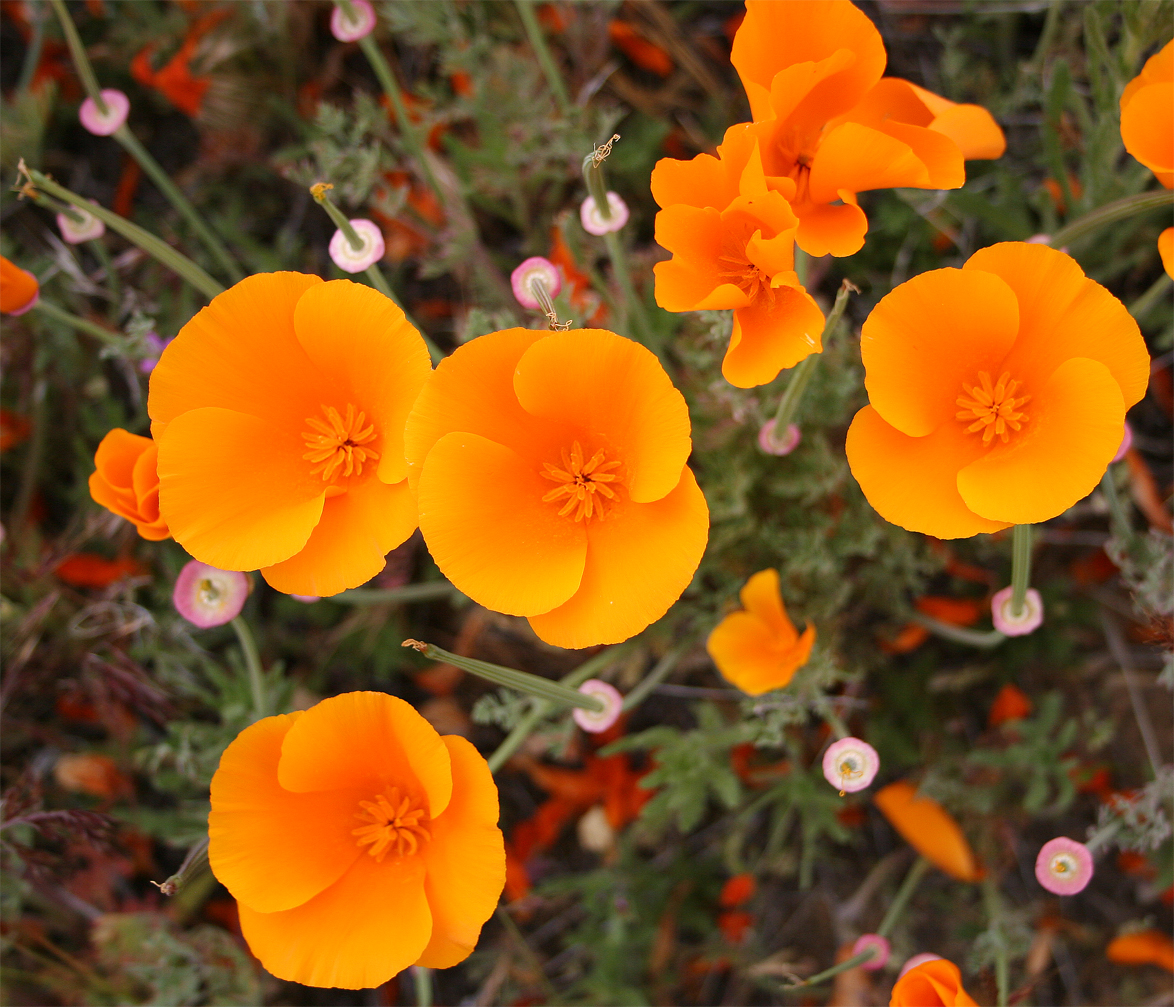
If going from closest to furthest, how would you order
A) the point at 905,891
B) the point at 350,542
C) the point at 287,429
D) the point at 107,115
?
the point at 350,542
the point at 287,429
the point at 107,115
the point at 905,891

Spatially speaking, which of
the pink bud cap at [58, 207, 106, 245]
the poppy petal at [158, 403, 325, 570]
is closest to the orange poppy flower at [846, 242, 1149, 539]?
the poppy petal at [158, 403, 325, 570]

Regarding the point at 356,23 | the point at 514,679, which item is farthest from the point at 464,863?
the point at 356,23

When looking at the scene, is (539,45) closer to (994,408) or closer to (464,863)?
(994,408)

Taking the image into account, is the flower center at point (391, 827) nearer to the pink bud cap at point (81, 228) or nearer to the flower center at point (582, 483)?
the flower center at point (582, 483)

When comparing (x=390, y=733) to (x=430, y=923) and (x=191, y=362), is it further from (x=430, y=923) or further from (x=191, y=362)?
(x=191, y=362)

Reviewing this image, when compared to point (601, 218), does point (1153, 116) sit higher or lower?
higher

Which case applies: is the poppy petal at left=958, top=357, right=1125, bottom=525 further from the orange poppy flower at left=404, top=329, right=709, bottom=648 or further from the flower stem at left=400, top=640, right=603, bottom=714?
the flower stem at left=400, top=640, right=603, bottom=714
